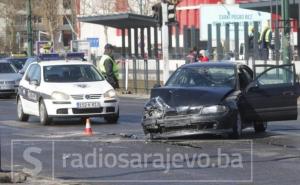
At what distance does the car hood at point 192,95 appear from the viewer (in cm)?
1550

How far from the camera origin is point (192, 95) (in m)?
15.6

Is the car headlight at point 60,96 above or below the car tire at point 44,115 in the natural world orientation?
above

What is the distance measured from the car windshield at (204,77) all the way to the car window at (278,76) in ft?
1.97

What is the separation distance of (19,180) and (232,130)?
5.78 meters

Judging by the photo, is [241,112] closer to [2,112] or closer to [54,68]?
[54,68]

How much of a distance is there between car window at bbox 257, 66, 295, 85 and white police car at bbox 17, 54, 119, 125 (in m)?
4.54

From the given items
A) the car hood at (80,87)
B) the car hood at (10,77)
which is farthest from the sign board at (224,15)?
the car hood at (80,87)

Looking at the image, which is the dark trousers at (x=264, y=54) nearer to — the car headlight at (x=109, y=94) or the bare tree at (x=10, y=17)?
the car headlight at (x=109, y=94)

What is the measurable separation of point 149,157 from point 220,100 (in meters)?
2.65

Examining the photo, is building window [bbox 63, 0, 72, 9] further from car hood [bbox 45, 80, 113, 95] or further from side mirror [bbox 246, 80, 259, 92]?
side mirror [bbox 246, 80, 259, 92]

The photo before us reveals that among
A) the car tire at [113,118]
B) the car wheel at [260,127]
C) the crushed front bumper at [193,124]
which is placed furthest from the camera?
the car tire at [113,118]

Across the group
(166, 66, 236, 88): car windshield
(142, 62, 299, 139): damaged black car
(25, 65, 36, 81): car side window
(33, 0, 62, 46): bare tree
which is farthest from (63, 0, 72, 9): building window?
(142, 62, 299, 139): damaged black car

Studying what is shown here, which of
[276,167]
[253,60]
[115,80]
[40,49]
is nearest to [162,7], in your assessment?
[115,80]

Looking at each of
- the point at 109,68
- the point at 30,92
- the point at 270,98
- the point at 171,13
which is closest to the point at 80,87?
the point at 30,92
